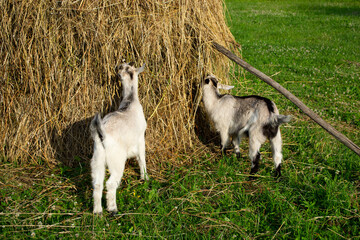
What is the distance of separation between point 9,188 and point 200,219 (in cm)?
272

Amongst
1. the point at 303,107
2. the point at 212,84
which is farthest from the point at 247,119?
the point at 212,84

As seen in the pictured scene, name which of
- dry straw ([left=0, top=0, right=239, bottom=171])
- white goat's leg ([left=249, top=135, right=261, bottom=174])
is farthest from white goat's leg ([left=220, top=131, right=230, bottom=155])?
white goat's leg ([left=249, top=135, right=261, bottom=174])

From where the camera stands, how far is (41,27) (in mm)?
4785

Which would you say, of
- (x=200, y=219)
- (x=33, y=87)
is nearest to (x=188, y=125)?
(x=200, y=219)

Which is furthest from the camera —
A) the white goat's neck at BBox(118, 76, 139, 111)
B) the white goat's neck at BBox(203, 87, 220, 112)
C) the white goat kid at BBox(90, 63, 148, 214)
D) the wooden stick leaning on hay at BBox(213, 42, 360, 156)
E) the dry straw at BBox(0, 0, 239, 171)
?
the white goat's neck at BBox(203, 87, 220, 112)

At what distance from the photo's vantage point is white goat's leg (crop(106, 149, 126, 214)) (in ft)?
12.2

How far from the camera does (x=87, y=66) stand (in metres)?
4.87

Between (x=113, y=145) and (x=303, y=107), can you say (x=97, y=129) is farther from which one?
(x=303, y=107)

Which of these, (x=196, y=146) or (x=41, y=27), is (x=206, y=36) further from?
(x=41, y=27)

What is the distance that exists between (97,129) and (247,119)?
91.4 inches

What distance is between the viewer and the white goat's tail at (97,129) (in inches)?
137

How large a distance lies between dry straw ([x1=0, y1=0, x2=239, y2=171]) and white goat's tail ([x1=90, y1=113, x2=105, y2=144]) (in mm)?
1506

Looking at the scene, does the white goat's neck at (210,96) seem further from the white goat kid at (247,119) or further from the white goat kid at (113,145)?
the white goat kid at (113,145)

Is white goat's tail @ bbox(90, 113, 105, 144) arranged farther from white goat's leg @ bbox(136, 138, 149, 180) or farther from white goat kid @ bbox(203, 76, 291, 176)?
white goat kid @ bbox(203, 76, 291, 176)
